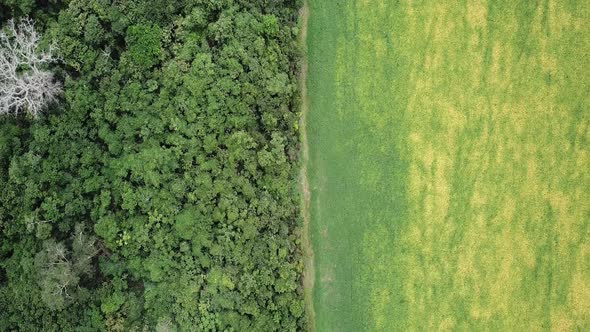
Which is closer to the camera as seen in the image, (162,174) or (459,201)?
(162,174)

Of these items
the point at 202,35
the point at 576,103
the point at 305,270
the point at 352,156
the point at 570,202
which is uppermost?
the point at 202,35

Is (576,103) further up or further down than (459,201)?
further up

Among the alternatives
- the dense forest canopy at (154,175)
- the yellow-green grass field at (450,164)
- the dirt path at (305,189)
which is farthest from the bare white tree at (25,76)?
the yellow-green grass field at (450,164)

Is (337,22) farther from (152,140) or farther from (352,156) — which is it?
(152,140)

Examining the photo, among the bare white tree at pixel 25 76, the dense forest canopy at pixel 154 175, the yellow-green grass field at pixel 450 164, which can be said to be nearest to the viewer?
the dense forest canopy at pixel 154 175

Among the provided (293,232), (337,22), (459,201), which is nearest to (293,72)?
(337,22)

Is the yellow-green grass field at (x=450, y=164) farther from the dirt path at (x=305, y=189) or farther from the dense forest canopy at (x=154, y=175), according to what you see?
the dense forest canopy at (x=154, y=175)
